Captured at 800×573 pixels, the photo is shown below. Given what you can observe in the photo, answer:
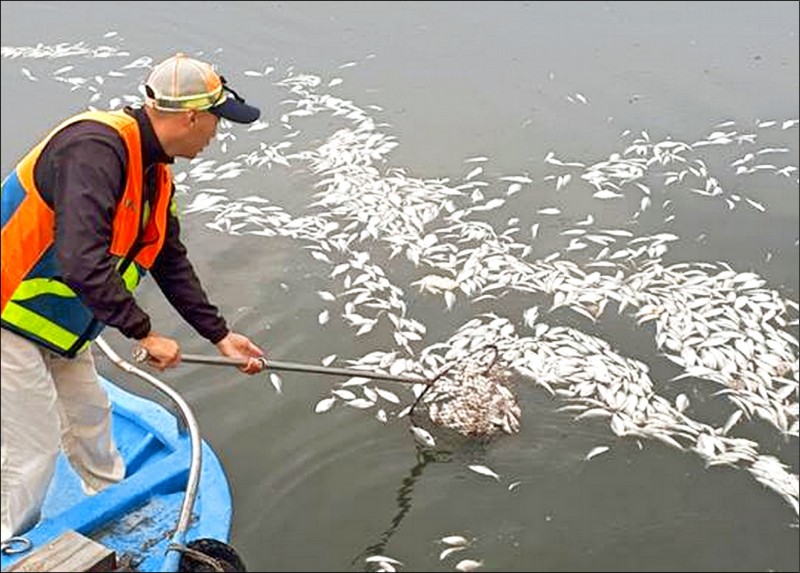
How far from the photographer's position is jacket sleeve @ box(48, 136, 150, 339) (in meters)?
3.77

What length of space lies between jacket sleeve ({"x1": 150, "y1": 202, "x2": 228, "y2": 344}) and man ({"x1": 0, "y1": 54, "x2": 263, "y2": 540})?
0.5 inches

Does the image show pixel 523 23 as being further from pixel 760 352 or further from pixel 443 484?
pixel 443 484

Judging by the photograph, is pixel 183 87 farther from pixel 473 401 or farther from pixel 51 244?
pixel 473 401

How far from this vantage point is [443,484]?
5840mm

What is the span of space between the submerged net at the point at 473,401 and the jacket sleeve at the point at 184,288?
5.73 feet

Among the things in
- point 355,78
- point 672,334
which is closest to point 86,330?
point 672,334

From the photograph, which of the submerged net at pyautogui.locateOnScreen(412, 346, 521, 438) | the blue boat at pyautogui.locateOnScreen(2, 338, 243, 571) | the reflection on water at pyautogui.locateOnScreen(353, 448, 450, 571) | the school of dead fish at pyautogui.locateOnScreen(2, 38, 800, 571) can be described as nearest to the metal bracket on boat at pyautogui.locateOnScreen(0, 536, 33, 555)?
the blue boat at pyautogui.locateOnScreen(2, 338, 243, 571)

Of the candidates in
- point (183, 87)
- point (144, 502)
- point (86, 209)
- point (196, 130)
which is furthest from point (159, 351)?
point (144, 502)

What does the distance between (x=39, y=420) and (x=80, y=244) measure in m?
1.05

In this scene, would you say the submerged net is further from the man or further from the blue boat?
the man

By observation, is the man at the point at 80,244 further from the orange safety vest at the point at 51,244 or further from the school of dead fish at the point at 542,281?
the school of dead fish at the point at 542,281

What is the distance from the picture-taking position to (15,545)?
179 inches

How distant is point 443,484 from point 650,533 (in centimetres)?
124

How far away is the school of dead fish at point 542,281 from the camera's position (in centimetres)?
625
